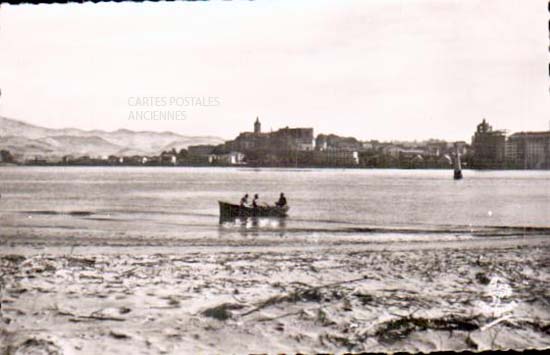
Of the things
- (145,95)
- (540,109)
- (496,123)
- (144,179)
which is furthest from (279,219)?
(540,109)

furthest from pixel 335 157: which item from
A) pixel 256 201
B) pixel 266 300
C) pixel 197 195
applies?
pixel 266 300

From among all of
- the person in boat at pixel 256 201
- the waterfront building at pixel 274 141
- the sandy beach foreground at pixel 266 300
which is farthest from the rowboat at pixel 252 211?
the waterfront building at pixel 274 141

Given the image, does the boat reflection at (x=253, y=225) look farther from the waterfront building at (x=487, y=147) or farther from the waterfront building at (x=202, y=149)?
the waterfront building at (x=487, y=147)

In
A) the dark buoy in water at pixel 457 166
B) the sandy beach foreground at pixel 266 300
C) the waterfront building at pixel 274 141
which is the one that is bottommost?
the sandy beach foreground at pixel 266 300

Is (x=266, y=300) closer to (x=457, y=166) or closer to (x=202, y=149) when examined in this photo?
(x=202, y=149)

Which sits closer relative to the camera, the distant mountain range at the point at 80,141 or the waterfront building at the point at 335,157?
the distant mountain range at the point at 80,141
